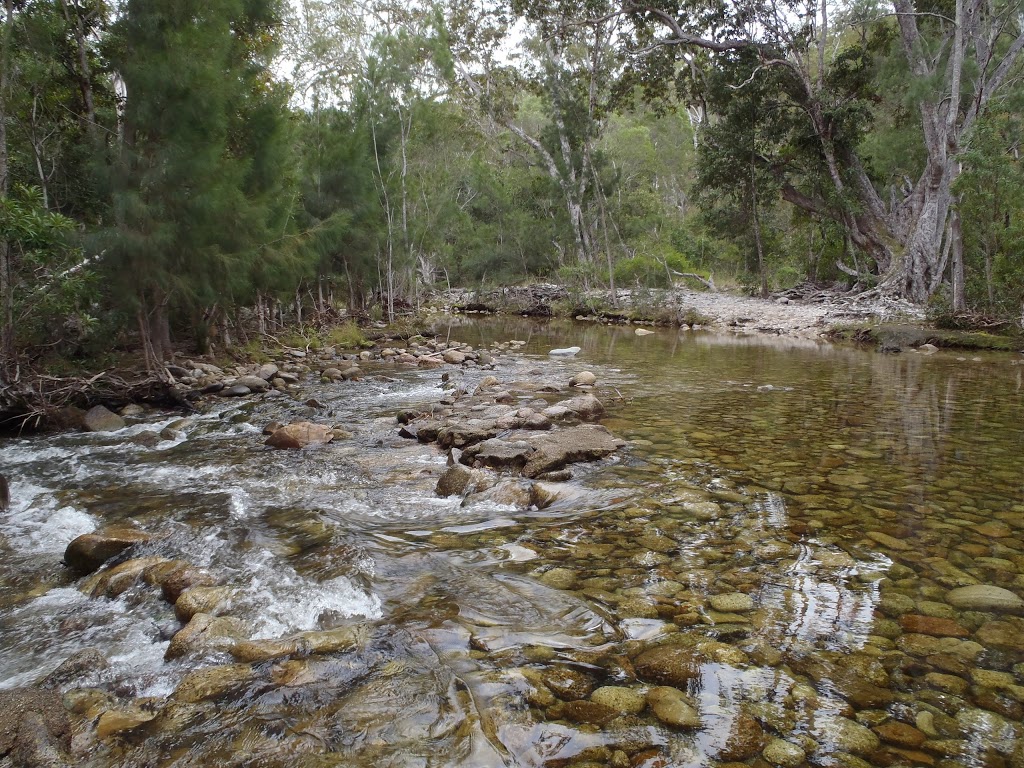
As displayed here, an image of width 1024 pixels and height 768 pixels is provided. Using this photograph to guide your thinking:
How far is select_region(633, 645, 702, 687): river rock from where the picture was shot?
92.0 inches

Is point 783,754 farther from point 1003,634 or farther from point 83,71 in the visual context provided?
point 83,71

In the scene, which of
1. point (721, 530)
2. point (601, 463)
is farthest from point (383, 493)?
point (721, 530)

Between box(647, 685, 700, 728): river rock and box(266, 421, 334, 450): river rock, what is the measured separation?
16.4 feet

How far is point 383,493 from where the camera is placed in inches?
192

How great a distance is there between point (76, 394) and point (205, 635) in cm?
676

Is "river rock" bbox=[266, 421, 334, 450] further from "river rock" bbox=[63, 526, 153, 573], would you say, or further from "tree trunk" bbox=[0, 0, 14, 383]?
"tree trunk" bbox=[0, 0, 14, 383]

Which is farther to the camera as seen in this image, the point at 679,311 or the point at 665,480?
the point at 679,311

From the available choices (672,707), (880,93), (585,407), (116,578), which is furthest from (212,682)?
(880,93)

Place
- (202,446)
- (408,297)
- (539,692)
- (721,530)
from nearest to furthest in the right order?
(539,692) < (721,530) < (202,446) < (408,297)

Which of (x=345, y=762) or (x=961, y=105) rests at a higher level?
(x=961, y=105)

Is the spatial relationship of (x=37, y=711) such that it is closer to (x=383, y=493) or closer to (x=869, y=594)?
(x=383, y=493)

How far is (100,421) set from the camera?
24.2ft

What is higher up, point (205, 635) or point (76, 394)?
point (76, 394)

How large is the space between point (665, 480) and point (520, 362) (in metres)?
8.75
